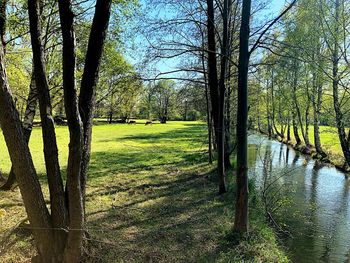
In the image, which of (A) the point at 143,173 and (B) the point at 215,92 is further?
(A) the point at 143,173

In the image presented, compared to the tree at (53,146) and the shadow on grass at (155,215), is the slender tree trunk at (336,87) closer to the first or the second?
the shadow on grass at (155,215)

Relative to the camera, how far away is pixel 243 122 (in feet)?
21.1

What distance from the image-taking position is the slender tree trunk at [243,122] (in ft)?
20.5

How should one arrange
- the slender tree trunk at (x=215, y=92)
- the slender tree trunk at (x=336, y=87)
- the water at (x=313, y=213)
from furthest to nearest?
the slender tree trunk at (x=336, y=87)
the slender tree trunk at (x=215, y=92)
the water at (x=313, y=213)

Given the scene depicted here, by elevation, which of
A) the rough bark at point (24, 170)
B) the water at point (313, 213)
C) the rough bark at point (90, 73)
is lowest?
the water at point (313, 213)

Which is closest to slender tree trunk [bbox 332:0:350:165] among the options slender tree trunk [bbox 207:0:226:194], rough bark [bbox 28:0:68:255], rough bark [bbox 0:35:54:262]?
slender tree trunk [bbox 207:0:226:194]

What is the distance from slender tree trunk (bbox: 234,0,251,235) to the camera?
6.25m

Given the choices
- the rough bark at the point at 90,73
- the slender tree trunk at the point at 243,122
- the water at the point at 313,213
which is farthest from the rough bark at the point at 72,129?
the water at the point at 313,213

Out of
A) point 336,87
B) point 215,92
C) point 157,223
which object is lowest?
point 157,223

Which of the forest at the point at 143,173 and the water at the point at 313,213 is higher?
the forest at the point at 143,173

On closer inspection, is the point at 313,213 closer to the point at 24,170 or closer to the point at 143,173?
the point at 143,173

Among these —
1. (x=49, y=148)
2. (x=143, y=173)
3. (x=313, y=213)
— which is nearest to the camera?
(x=49, y=148)

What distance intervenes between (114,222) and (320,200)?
8.65 m

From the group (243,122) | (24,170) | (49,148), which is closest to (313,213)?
(243,122)
